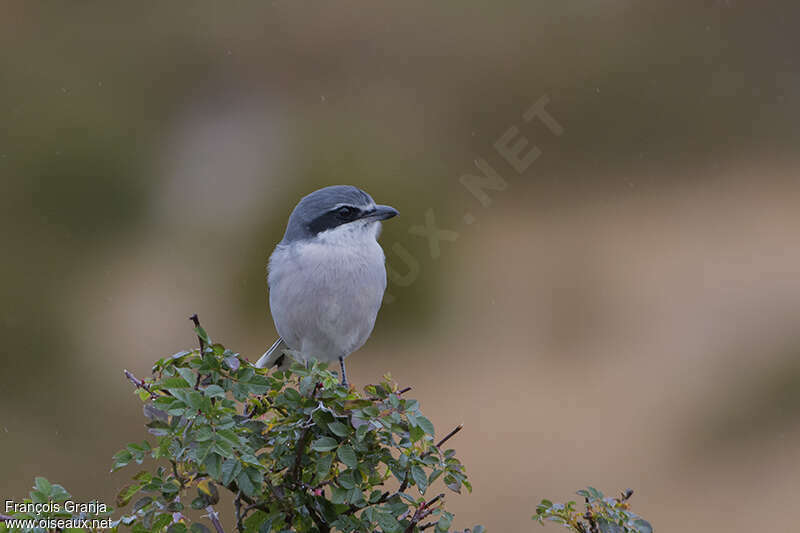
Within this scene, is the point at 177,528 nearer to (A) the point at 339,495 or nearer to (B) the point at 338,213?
(A) the point at 339,495

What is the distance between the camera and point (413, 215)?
4.67 m

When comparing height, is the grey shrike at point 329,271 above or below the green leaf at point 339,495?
above

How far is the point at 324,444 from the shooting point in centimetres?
131

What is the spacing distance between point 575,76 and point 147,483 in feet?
14.6

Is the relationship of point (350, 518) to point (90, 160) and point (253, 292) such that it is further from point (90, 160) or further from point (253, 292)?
point (90, 160)

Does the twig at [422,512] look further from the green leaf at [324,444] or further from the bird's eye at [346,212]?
the bird's eye at [346,212]

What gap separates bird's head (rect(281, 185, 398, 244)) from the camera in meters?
2.21

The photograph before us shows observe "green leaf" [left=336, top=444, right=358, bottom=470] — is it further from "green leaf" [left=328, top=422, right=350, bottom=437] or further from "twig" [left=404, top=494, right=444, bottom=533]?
"twig" [left=404, top=494, right=444, bottom=533]

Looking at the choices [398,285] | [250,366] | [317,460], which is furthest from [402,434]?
[398,285]

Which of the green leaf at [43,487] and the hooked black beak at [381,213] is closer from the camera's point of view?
the green leaf at [43,487]

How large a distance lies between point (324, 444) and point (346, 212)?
3.35ft

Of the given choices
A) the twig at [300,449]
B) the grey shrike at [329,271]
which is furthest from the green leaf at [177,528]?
the grey shrike at [329,271]

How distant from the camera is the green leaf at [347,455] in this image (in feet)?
4.30

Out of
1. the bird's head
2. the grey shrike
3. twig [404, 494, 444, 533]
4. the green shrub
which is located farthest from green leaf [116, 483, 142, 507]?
the bird's head
